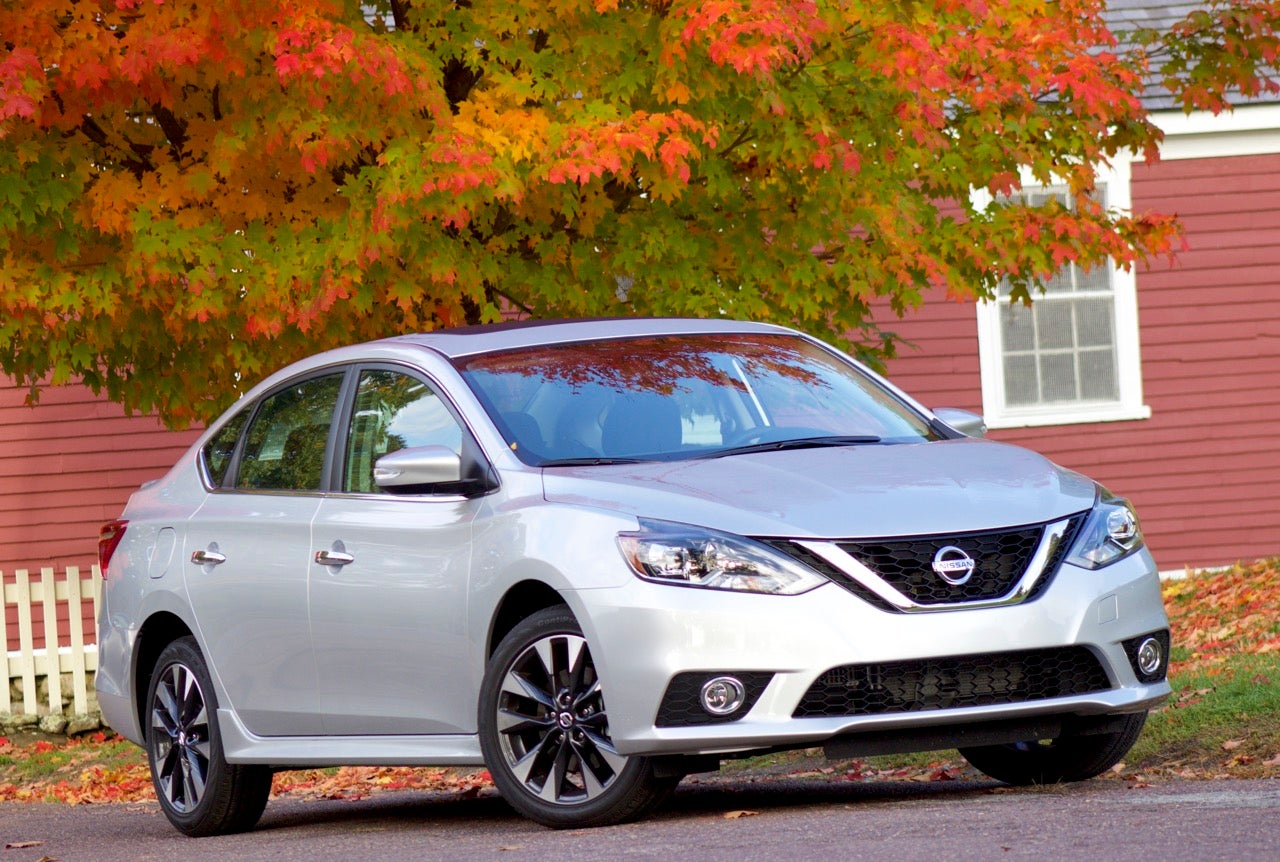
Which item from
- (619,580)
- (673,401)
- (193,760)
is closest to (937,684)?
(619,580)

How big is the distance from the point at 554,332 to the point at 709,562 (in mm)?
1799

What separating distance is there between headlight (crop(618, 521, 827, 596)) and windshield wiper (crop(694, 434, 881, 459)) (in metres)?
0.65

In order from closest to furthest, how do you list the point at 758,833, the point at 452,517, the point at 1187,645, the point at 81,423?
the point at 758,833 < the point at 452,517 < the point at 1187,645 < the point at 81,423

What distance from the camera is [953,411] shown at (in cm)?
768

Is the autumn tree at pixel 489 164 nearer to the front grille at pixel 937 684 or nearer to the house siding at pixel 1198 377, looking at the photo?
the front grille at pixel 937 684

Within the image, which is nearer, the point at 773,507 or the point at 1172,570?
the point at 773,507

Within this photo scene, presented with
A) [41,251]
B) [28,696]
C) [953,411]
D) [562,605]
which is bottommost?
[28,696]

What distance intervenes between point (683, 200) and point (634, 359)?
3.34 meters

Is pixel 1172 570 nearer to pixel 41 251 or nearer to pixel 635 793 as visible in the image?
pixel 41 251

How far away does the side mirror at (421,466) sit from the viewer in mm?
6652

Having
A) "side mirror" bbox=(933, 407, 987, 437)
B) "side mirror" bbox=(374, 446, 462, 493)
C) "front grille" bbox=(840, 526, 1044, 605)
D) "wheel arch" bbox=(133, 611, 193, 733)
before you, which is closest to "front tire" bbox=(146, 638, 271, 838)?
"wheel arch" bbox=(133, 611, 193, 733)

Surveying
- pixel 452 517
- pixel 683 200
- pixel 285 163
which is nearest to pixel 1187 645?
pixel 683 200

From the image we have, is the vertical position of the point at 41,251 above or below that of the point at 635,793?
above

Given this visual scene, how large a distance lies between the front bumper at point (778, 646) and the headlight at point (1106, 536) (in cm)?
17
